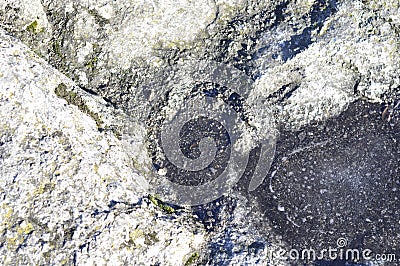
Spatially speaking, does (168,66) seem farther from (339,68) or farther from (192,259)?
(192,259)

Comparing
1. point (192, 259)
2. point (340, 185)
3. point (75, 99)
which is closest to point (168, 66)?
point (75, 99)

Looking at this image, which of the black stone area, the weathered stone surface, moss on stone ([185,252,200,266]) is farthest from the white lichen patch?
moss on stone ([185,252,200,266])

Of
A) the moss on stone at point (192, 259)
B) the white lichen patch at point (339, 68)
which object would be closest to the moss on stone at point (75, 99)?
the moss on stone at point (192, 259)

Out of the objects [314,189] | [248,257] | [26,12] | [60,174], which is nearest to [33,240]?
[60,174]

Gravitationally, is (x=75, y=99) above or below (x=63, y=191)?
above

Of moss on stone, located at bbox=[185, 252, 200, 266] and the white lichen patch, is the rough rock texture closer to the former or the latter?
moss on stone, located at bbox=[185, 252, 200, 266]

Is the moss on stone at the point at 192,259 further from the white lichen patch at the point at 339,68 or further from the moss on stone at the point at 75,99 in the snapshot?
the white lichen patch at the point at 339,68
